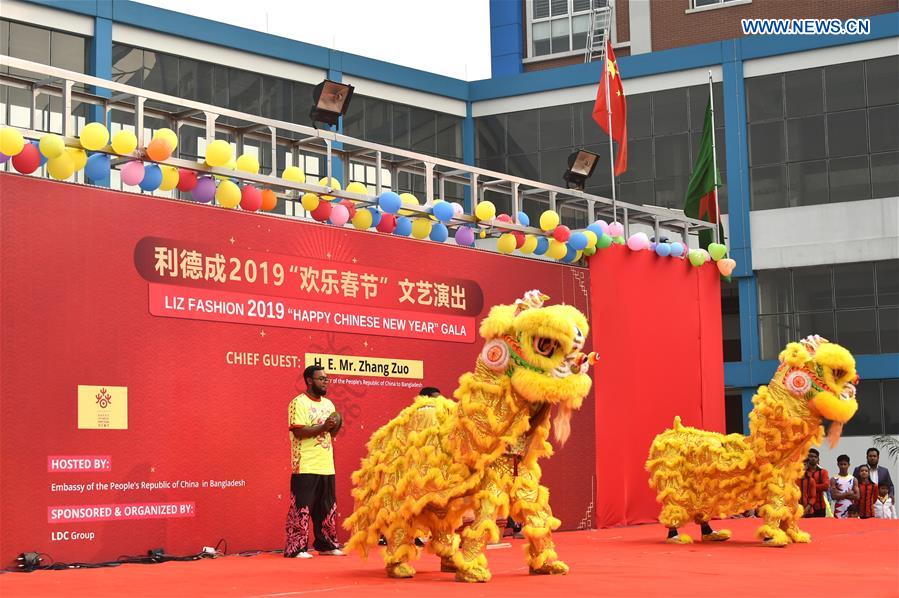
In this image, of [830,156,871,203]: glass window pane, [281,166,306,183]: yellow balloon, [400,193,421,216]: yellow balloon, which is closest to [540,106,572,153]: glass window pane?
[830,156,871,203]: glass window pane

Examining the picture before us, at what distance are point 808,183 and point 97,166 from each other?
15.4 m

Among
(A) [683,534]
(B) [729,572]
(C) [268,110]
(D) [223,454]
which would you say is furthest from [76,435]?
(C) [268,110]

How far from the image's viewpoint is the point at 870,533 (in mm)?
10680

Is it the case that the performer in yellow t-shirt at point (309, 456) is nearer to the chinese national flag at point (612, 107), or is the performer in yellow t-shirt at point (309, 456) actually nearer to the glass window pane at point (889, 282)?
the chinese national flag at point (612, 107)

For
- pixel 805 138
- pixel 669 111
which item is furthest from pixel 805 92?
pixel 669 111

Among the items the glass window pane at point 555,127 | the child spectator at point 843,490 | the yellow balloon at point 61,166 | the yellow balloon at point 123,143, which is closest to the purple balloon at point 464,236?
the yellow balloon at point 123,143

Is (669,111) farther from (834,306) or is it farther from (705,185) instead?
(705,185)

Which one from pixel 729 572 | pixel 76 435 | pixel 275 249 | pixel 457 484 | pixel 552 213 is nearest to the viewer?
pixel 457 484

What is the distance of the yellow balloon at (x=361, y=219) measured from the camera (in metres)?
9.99

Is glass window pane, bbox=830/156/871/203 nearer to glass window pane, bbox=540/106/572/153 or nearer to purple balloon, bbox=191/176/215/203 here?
glass window pane, bbox=540/106/572/153

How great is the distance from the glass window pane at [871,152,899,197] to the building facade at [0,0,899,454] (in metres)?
0.02

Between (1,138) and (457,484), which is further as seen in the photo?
(1,138)

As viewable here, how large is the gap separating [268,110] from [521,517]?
14.8 m

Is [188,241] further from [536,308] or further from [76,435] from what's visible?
[536,308]
